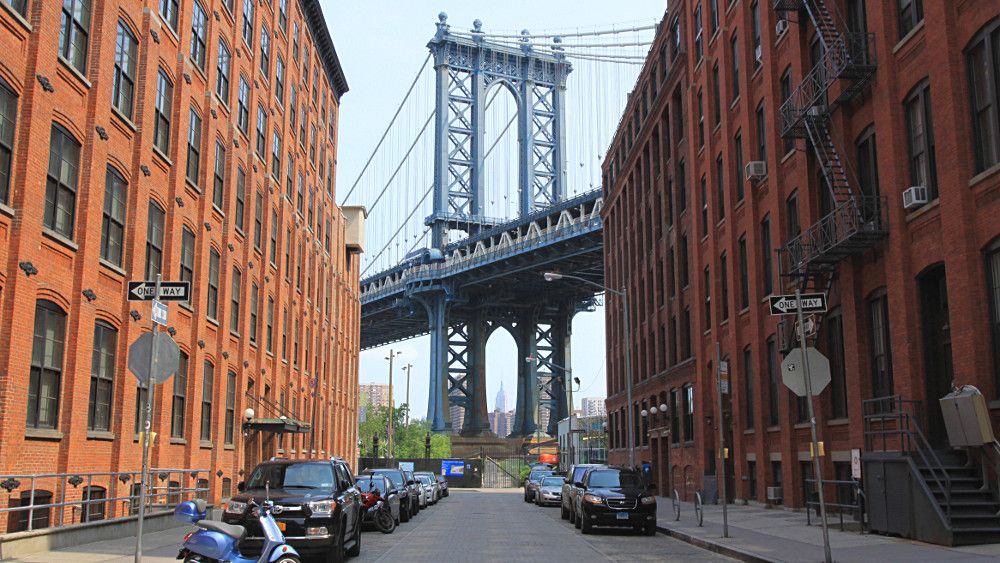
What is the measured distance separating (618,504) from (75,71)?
50.7ft

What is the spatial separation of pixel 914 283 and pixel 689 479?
2214 cm

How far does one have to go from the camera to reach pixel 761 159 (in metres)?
31.1

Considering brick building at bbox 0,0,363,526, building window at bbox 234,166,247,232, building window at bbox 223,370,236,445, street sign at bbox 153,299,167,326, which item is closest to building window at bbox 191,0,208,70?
brick building at bbox 0,0,363,526

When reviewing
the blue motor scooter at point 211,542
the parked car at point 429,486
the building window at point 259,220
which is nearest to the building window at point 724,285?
the parked car at point 429,486

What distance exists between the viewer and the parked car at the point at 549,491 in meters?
39.6

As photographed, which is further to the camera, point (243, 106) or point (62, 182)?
point (243, 106)

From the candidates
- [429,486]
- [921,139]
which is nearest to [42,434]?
[921,139]

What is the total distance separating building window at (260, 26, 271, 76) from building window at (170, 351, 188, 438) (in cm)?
1542

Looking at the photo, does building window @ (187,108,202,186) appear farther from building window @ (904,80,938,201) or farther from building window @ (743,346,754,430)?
building window @ (904,80,938,201)

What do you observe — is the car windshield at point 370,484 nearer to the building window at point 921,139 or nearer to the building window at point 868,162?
the building window at point 868,162

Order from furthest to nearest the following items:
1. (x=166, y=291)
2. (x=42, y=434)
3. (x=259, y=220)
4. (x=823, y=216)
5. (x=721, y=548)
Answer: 1. (x=259, y=220)
2. (x=823, y=216)
3. (x=42, y=434)
4. (x=721, y=548)
5. (x=166, y=291)

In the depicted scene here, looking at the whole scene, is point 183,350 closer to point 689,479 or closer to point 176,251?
point 176,251

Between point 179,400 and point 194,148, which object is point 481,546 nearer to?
point 179,400

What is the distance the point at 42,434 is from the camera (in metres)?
18.9
